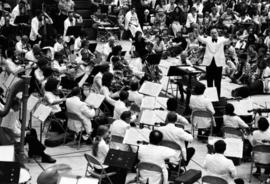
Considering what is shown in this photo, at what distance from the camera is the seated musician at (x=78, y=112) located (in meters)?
12.5

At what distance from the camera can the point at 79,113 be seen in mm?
12594

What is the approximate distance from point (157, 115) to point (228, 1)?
19.1 metres

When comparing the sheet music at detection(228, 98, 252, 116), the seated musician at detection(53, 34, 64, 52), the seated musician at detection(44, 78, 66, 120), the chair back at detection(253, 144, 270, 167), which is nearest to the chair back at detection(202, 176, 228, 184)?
the chair back at detection(253, 144, 270, 167)

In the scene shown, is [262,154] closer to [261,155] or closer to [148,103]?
[261,155]

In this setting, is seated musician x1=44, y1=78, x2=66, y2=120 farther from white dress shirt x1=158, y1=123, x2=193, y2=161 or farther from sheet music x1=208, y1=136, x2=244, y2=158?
sheet music x1=208, y1=136, x2=244, y2=158

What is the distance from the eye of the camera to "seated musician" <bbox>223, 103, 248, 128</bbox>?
1226 cm

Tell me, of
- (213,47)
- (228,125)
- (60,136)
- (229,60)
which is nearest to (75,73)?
(60,136)

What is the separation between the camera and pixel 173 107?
12.3 m

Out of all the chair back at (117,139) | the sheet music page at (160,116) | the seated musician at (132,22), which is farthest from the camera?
the seated musician at (132,22)

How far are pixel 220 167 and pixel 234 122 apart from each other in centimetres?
286

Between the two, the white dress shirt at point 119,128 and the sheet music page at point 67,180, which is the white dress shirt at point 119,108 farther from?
the sheet music page at point 67,180

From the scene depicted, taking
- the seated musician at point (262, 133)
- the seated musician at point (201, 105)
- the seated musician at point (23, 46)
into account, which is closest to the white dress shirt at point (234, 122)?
the seated musician at point (201, 105)

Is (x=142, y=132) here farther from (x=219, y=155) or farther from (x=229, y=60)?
(x=229, y=60)

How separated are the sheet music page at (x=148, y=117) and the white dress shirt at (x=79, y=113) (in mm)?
1490
